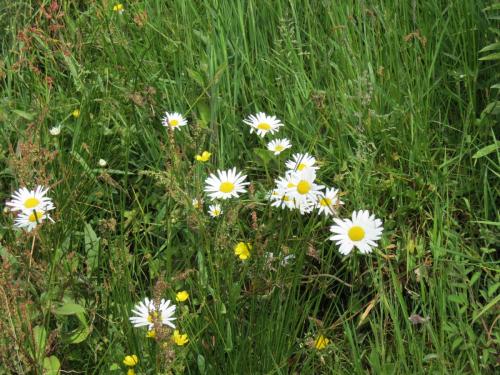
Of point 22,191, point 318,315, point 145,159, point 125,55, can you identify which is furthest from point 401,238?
point 125,55

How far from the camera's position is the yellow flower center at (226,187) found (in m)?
1.81

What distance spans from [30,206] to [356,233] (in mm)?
766

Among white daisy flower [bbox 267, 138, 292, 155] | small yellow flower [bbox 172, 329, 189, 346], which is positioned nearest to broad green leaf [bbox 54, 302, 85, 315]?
small yellow flower [bbox 172, 329, 189, 346]

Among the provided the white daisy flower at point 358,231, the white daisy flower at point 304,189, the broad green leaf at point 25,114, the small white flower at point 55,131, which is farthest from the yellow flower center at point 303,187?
the broad green leaf at point 25,114

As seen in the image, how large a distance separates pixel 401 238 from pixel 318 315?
29 cm

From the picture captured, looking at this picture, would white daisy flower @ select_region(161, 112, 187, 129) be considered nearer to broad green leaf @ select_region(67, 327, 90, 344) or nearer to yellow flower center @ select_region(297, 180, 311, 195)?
yellow flower center @ select_region(297, 180, 311, 195)

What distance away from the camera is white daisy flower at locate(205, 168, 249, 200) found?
1.78m

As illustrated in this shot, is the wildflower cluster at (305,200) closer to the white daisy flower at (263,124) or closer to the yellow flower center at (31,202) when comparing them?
the white daisy flower at (263,124)

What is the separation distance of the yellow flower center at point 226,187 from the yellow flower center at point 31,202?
44cm

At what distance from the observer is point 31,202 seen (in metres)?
1.72

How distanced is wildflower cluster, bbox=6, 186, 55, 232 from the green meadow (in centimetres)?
3

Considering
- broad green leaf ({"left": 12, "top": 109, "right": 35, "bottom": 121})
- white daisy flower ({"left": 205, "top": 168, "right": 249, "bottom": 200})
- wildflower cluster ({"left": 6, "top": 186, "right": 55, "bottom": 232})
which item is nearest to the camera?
wildflower cluster ({"left": 6, "top": 186, "right": 55, "bottom": 232})

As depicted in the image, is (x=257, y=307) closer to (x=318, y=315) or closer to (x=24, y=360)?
(x=318, y=315)

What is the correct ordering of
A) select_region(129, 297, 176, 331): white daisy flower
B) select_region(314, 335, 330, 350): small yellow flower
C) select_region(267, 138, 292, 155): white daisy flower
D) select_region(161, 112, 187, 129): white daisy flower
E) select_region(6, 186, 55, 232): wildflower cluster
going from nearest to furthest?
select_region(129, 297, 176, 331): white daisy flower, select_region(314, 335, 330, 350): small yellow flower, select_region(6, 186, 55, 232): wildflower cluster, select_region(267, 138, 292, 155): white daisy flower, select_region(161, 112, 187, 129): white daisy flower
